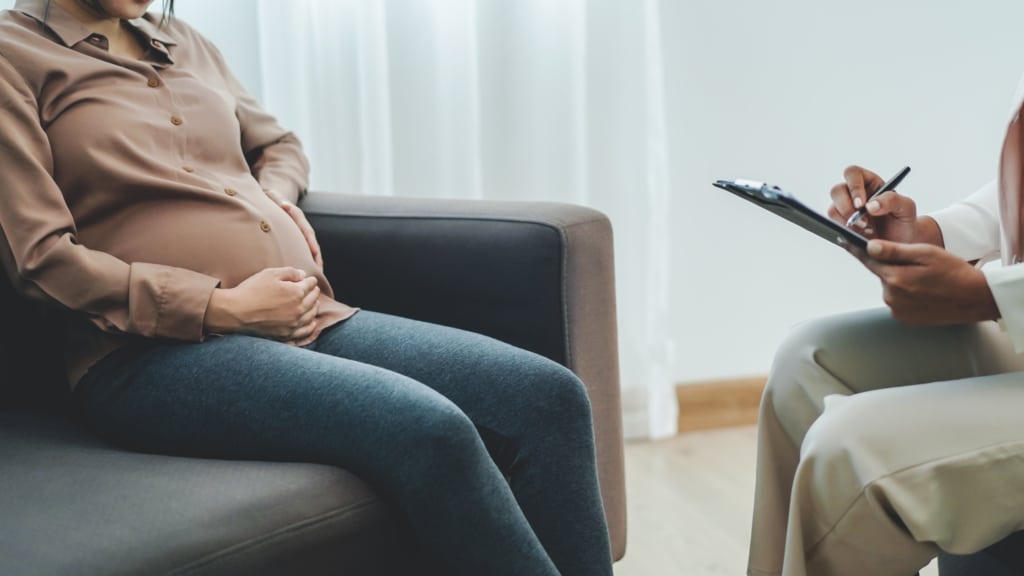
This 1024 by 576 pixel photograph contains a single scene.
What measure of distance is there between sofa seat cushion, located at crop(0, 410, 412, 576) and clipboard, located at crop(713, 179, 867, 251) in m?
0.47

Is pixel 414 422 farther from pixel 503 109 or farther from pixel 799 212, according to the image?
pixel 503 109

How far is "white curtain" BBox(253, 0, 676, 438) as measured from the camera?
6.55 ft

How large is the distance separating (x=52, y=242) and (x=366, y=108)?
96 centimetres

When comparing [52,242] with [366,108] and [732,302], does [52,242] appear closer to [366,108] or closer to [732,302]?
[366,108]

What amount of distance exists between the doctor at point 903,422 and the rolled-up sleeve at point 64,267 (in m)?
0.65

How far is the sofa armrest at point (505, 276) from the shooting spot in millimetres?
1348

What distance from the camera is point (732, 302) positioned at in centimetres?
239

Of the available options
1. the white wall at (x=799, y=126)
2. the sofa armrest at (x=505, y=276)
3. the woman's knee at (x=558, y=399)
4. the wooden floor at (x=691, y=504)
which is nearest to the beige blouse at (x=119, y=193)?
the sofa armrest at (x=505, y=276)

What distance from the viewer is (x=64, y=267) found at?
1.13m

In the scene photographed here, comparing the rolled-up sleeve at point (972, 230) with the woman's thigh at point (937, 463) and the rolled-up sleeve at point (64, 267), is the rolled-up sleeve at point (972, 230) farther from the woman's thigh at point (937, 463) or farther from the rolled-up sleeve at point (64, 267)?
the rolled-up sleeve at point (64, 267)

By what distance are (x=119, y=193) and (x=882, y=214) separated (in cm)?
89

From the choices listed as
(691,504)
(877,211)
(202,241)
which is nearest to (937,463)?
(877,211)

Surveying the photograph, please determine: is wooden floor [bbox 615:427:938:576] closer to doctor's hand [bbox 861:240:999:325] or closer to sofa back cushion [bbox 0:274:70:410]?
doctor's hand [bbox 861:240:999:325]

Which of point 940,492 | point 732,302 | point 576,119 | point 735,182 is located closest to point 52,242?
point 735,182
